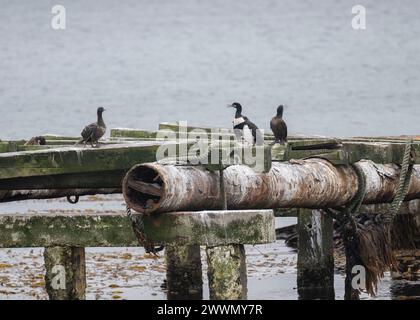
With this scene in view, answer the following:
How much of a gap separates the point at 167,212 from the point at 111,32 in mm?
124958

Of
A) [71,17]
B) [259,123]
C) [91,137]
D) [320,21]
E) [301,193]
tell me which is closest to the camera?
[301,193]

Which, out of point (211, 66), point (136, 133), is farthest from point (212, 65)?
point (136, 133)

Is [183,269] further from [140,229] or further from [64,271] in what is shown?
[140,229]

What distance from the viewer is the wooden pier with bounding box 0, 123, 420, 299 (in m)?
13.1

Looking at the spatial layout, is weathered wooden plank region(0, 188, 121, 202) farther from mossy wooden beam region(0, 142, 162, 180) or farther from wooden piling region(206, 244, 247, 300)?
wooden piling region(206, 244, 247, 300)

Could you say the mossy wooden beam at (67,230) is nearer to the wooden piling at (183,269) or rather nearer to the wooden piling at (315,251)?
the wooden piling at (183,269)

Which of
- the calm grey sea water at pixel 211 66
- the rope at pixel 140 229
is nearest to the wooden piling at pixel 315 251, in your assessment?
the rope at pixel 140 229

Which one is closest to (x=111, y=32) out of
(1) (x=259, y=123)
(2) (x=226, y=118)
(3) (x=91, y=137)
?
(2) (x=226, y=118)

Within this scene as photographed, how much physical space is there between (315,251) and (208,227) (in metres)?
7.12

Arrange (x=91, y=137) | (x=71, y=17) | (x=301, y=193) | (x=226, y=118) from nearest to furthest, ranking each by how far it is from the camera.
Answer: (x=301, y=193) → (x=91, y=137) → (x=226, y=118) → (x=71, y=17)
